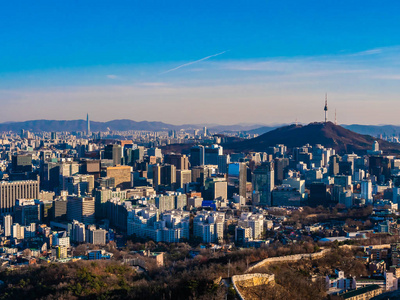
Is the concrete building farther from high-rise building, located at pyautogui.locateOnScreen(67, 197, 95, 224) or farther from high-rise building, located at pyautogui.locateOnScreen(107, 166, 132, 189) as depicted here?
high-rise building, located at pyautogui.locateOnScreen(107, 166, 132, 189)

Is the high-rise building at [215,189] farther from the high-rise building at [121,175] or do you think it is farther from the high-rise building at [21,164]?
the high-rise building at [21,164]

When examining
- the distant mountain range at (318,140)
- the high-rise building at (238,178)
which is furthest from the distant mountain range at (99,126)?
the high-rise building at (238,178)

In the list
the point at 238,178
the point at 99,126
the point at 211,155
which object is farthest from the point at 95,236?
the point at 99,126

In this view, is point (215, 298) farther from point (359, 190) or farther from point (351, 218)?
point (359, 190)

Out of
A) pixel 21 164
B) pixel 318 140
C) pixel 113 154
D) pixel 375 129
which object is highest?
pixel 375 129

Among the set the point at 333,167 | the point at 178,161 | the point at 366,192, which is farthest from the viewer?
the point at 178,161

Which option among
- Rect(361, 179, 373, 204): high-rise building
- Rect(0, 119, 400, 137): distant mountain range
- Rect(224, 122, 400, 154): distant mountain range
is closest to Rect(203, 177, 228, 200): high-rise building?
Rect(361, 179, 373, 204): high-rise building

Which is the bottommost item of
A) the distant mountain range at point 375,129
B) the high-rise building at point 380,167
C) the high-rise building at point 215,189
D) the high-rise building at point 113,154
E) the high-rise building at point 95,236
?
the high-rise building at point 95,236

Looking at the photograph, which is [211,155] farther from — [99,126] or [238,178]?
[99,126]
